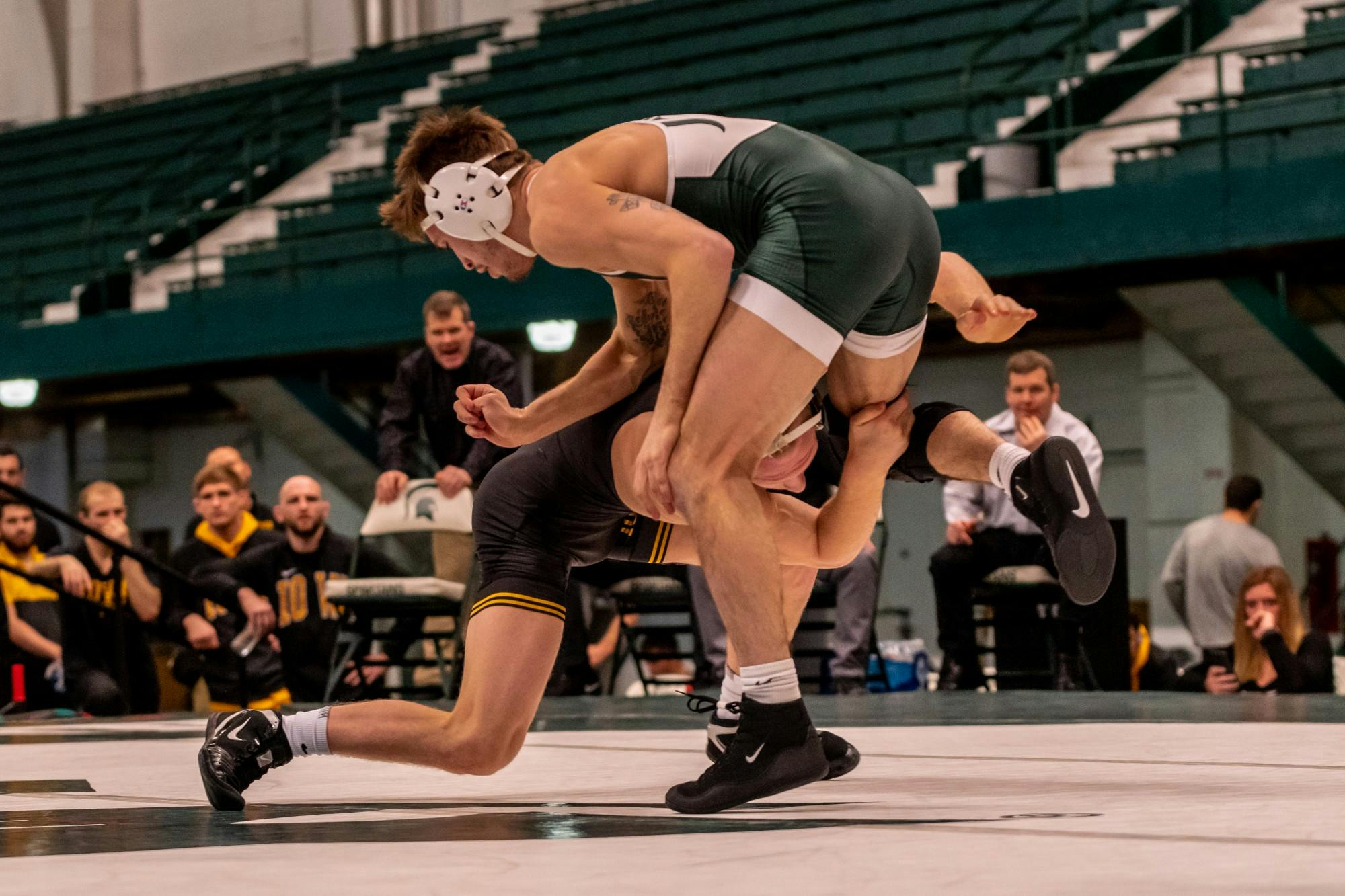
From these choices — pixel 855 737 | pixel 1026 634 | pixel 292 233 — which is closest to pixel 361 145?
pixel 292 233

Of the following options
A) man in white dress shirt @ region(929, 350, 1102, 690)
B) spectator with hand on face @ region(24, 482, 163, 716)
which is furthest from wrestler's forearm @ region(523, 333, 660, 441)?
spectator with hand on face @ region(24, 482, 163, 716)

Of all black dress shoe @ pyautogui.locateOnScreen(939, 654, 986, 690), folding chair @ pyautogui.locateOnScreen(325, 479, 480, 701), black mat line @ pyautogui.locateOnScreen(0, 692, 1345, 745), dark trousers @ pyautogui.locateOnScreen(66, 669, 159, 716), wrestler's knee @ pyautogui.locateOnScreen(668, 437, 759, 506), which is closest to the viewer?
wrestler's knee @ pyautogui.locateOnScreen(668, 437, 759, 506)

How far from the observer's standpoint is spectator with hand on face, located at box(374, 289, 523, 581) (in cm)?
596

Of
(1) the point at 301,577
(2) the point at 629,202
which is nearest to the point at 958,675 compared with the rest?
(1) the point at 301,577

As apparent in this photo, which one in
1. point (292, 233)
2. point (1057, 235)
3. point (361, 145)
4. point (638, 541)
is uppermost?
point (361, 145)

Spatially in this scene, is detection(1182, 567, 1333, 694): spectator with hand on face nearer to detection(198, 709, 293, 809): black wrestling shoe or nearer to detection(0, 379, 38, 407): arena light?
detection(198, 709, 293, 809): black wrestling shoe

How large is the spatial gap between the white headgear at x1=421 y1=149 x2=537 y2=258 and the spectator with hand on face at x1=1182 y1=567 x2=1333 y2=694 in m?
3.86

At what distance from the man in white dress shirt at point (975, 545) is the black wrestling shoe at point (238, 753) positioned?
3680 mm

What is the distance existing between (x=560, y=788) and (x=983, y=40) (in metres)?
8.76

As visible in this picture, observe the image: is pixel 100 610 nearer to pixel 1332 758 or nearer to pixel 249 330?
pixel 1332 758

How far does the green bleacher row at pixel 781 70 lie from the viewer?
33.4ft

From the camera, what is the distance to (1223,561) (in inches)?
268

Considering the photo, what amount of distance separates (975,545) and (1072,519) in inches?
138

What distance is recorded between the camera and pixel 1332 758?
8.69ft
